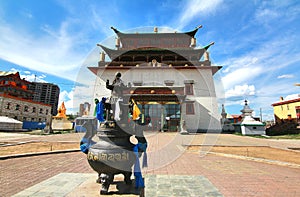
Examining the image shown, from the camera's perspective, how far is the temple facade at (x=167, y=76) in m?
21.7

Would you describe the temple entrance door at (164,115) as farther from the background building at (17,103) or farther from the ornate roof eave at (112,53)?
the background building at (17,103)

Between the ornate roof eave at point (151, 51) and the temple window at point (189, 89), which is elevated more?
the ornate roof eave at point (151, 51)

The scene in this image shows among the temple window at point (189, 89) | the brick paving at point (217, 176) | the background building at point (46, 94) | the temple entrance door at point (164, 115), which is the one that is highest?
the background building at point (46, 94)

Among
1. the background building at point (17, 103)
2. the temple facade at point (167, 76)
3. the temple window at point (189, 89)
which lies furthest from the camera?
the background building at point (17, 103)

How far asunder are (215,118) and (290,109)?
15667 millimetres

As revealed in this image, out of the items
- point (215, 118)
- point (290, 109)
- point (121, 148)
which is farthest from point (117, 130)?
point (290, 109)

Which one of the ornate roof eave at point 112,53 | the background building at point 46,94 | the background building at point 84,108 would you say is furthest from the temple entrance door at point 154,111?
the background building at point 46,94

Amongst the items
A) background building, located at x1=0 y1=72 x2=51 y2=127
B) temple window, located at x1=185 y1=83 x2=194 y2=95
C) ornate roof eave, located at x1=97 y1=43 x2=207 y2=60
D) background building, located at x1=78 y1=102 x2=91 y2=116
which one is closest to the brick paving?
background building, located at x1=78 y1=102 x2=91 y2=116

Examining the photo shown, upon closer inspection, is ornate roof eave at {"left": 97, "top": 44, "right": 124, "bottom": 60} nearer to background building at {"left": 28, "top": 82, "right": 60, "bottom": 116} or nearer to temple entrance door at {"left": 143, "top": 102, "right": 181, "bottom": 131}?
temple entrance door at {"left": 143, "top": 102, "right": 181, "bottom": 131}

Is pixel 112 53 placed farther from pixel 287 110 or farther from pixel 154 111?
pixel 287 110

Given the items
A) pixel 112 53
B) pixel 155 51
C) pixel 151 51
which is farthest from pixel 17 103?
pixel 155 51

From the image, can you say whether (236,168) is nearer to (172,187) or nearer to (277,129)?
(172,187)

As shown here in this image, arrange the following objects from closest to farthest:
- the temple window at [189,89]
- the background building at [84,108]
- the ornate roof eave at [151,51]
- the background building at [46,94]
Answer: the background building at [84,108] → the temple window at [189,89] → the ornate roof eave at [151,51] → the background building at [46,94]

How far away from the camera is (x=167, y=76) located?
26.2 metres
